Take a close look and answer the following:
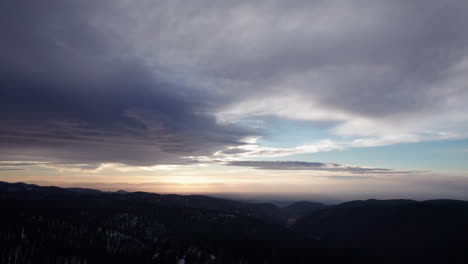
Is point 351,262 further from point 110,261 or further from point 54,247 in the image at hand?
point 54,247

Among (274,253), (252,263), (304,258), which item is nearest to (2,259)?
(252,263)

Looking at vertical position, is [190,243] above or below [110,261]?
above

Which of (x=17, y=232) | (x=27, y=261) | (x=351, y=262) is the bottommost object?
(x=351, y=262)

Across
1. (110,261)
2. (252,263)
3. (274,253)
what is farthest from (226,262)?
(110,261)

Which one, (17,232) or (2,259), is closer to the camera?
(2,259)

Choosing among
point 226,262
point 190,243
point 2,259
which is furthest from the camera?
point 190,243

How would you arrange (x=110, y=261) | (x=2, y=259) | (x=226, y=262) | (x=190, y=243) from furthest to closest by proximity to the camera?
(x=110, y=261), (x=190, y=243), (x=226, y=262), (x=2, y=259)

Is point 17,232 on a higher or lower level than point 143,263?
higher

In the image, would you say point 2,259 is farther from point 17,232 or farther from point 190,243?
point 190,243

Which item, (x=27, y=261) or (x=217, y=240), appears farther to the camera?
(x=217, y=240)
